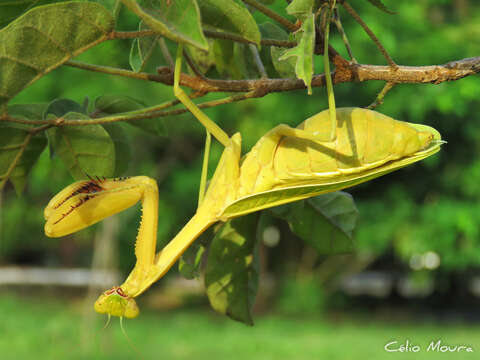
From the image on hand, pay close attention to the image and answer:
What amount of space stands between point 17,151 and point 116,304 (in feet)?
1.42

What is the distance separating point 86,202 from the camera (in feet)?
3.98

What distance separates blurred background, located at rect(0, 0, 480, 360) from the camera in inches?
365

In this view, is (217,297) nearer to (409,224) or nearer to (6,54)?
(6,54)

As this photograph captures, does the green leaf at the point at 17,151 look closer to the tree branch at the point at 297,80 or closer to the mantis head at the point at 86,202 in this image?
the tree branch at the point at 297,80

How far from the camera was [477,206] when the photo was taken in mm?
10047

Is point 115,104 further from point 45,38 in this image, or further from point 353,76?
point 353,76

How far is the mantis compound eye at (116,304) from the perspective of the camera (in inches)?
51.1

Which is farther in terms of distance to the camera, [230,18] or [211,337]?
[211,337]

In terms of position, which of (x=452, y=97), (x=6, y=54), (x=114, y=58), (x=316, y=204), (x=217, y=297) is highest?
(x=452, y=97)

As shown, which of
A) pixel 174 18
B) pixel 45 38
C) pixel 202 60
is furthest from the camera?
pixel 202 60

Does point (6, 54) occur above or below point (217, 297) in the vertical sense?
above

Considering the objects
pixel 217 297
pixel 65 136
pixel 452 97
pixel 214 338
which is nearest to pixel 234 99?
pixel 65 136

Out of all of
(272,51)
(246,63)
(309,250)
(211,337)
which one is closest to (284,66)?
(272,51)

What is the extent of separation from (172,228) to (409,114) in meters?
6.04
